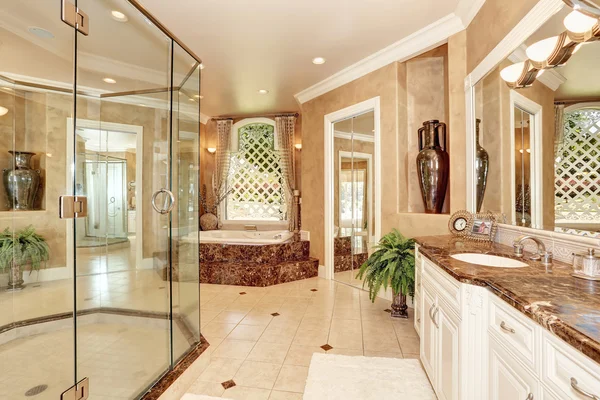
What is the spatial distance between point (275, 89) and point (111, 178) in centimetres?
269

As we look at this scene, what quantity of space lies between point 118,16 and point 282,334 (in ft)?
10.1

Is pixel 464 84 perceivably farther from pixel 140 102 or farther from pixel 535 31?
pixel 140 102

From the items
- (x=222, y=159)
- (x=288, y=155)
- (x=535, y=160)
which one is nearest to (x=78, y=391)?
(x=535, y=160)

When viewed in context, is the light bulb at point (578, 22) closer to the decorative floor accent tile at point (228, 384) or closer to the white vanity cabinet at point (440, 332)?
the white vanity cabinet at point (440, 332)

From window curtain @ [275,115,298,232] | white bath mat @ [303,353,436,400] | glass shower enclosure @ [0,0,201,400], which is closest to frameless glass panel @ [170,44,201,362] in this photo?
glass shower enclosure @ [0,0,201,400]

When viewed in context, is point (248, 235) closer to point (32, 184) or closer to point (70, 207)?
point (32, 184)

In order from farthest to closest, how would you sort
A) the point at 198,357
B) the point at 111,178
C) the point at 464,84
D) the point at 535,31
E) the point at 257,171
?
the point at 257,171 < the point at 111,178 < the point at 464,84 < the point at 198,357 < the point at 535,31

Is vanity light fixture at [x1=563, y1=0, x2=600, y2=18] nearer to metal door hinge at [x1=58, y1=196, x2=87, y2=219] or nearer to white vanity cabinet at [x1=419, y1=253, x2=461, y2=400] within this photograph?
white vanity cabinet at [x1=419, y1=253, x2=461, y2=400]

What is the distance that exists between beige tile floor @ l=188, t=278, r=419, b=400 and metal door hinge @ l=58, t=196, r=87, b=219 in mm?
1296

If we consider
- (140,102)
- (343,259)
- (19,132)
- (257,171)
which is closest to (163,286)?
(19,132)

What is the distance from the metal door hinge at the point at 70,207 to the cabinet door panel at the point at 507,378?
2.02m

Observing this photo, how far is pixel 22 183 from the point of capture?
2383 mm

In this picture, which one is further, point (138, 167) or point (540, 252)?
point (138, 167)

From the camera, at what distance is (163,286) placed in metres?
2.48
